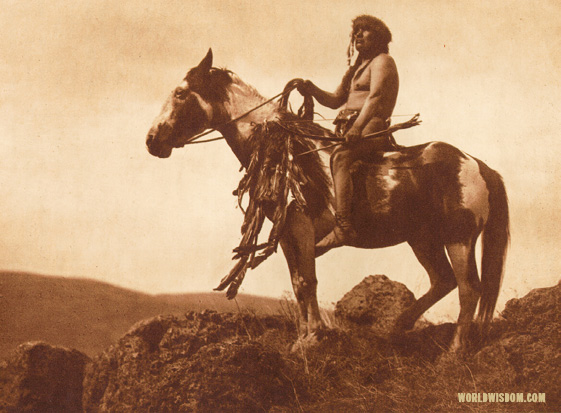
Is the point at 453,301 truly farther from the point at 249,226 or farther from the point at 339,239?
the point at 249,226

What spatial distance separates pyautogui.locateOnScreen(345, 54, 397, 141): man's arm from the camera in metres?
5.45

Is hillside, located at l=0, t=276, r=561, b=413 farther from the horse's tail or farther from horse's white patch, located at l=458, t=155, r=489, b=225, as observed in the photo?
horse's white patch, located at l=458, t=155, r=489, b=225

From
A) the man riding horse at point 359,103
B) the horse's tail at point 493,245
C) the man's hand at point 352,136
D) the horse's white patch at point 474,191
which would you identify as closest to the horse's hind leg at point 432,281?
the horse's tail at point 493,245

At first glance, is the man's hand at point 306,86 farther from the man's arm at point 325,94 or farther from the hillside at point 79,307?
the hillside at point 79,307

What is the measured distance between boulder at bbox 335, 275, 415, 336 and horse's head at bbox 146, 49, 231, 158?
1793mm

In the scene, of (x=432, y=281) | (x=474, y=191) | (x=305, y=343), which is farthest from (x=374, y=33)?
(x=305, y=343)

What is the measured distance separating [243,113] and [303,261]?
4.26 ft

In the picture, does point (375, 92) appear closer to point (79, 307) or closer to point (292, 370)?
point (292, 370)

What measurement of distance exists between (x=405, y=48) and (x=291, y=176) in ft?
5.80

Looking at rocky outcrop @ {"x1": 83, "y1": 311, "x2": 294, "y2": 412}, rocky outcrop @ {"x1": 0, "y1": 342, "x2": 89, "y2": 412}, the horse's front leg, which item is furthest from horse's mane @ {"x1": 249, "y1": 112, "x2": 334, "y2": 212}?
rocky outcrop @ {"x1": 0, "y1": 342, "x2": 89, "y2": 412}

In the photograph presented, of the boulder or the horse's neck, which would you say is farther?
the horse's neck

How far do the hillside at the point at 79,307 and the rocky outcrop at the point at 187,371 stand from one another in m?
0.70

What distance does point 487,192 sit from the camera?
5352mm

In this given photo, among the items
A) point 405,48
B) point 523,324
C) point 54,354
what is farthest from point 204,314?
point 405,48
